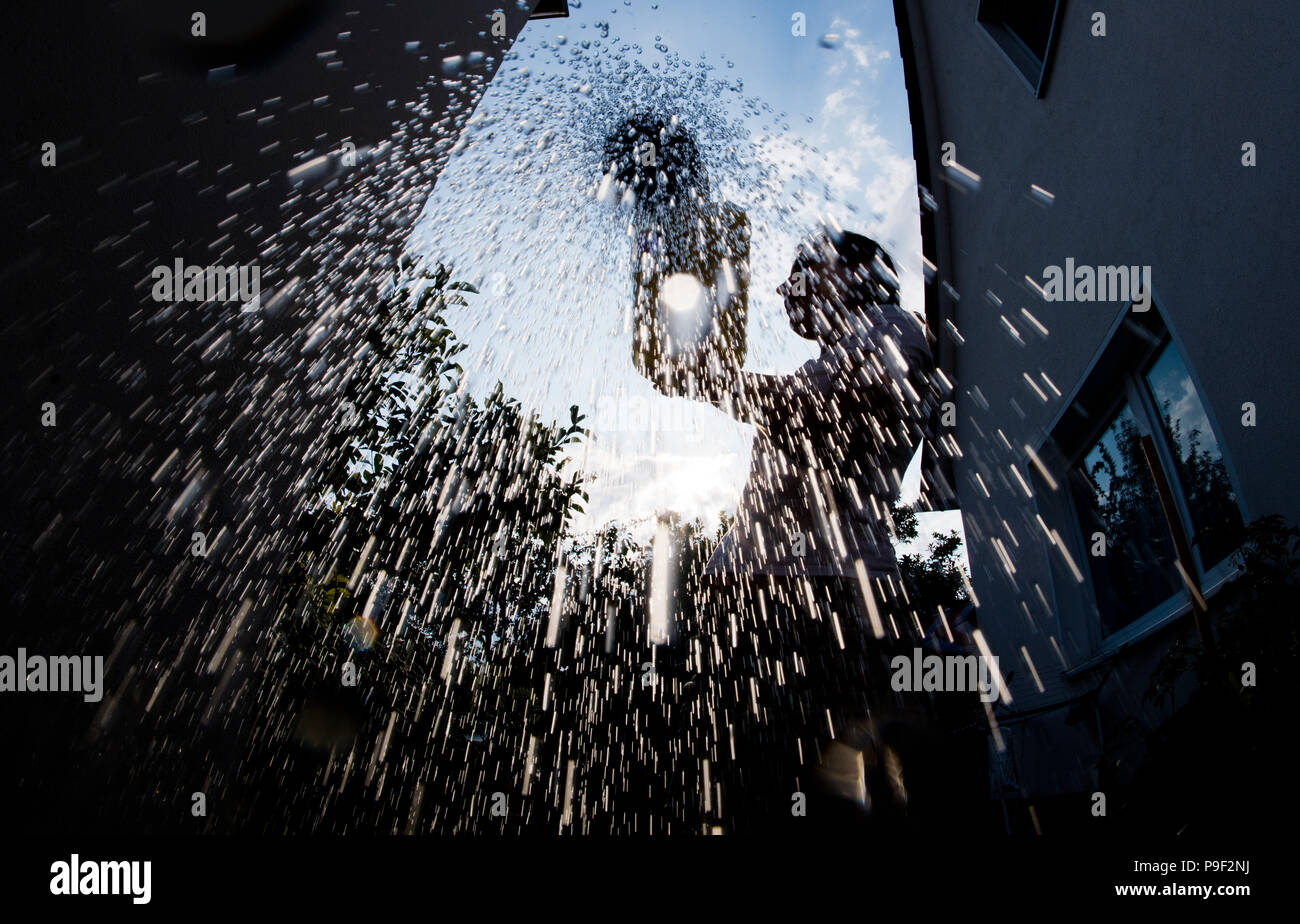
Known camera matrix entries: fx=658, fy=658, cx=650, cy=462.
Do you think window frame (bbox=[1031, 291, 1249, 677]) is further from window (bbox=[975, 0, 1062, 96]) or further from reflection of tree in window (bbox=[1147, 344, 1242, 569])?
window (bbox=[975, 0, 1062, 96])

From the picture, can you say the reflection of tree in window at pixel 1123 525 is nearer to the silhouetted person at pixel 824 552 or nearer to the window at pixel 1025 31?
the silhouetted person at pixel 824 552

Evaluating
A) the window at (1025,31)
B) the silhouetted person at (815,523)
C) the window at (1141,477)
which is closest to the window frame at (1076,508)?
the window at (1141,477)

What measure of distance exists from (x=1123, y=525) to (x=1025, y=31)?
3.25 metres

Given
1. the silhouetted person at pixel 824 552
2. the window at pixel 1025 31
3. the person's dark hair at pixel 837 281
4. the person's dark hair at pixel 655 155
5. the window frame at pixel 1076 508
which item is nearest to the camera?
the window frame at pixel 1076 508

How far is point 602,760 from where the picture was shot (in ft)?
21.5

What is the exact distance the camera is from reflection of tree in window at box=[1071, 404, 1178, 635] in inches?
126

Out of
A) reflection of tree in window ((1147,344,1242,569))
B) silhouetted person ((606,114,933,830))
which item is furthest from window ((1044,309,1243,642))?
silhouetted person ((606,114,933,830))

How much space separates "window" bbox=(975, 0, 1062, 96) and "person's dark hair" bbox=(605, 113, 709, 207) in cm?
216

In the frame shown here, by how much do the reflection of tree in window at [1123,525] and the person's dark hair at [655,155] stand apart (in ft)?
11.2

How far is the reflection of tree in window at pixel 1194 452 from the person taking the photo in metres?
2.57

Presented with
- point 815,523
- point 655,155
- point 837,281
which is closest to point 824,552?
point 815,523
